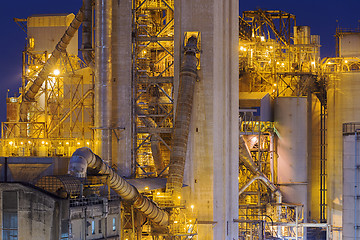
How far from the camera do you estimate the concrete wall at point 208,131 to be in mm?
54781

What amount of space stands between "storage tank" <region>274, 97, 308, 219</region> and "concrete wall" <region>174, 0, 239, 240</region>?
12997 mm

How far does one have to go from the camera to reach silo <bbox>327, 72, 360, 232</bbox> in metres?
66.9

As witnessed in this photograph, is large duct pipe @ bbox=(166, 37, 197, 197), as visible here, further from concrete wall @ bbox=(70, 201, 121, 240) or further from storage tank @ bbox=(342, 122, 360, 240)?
storage tank @ bbox=(342, 122, 360, 240)

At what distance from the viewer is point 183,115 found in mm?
53094

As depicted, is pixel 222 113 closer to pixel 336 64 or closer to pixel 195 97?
pixel 195 97

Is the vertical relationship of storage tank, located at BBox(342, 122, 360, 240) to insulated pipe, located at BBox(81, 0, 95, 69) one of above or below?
below

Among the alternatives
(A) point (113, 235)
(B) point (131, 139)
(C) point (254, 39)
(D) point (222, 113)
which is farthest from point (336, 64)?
(A) point (113, 235)

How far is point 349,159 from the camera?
50781 millimetres

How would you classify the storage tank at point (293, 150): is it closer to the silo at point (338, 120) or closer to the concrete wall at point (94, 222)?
the silo at point (338, 120)

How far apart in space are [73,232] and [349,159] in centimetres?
2026

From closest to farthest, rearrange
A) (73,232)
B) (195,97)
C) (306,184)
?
1. (73,232)
2. (195,97)
3. (306,184)

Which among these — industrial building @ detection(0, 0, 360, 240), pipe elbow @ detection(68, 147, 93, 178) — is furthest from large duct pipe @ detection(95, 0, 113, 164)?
pipe elbow @ detection(68, 147, 93, 178)

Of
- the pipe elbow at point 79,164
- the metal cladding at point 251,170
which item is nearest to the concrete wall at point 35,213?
the pipe elbow at point 79,164

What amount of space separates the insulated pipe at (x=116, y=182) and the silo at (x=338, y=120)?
22.1m
